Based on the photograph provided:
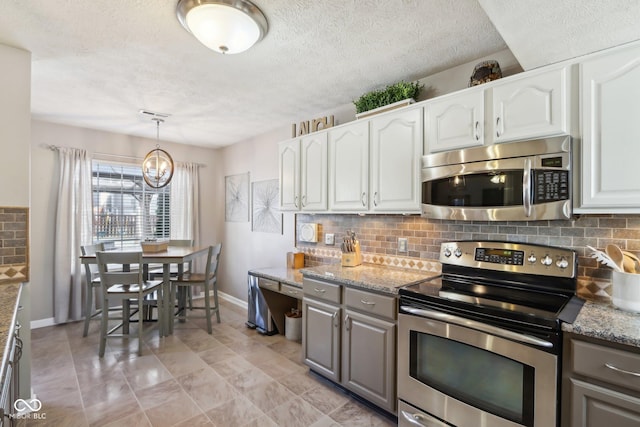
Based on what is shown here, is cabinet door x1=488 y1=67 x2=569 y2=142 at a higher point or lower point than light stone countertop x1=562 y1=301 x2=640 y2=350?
higher

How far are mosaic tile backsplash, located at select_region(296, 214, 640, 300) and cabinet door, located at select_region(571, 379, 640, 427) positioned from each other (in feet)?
2.26

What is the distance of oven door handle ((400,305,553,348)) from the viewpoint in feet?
4.71

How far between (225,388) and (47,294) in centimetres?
296

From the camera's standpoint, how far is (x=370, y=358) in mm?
2158

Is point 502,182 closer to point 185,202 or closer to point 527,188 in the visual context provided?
point 527,188

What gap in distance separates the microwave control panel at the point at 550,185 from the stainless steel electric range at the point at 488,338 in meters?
0.36

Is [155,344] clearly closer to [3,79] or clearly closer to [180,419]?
[180,419]

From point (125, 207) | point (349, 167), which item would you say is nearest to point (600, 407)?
point (349, 167)

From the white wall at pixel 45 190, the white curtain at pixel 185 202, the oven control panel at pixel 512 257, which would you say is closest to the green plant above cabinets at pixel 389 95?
the oven control panel at pixel 512 257

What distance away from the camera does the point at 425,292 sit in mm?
1874

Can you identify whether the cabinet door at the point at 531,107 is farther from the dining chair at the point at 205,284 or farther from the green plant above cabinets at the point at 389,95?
the dining chair at the point at 205,284

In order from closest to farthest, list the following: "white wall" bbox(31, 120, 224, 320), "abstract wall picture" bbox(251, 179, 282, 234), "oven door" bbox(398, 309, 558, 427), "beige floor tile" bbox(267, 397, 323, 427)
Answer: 1. "oven door" bbox(398, 309, 558, 427)
2. "beige floor tile" bbox(267, 397, 323, 427)
3. "white wall" bbox(31, 120, 224, 320)
4. "abstract wall picture" bbox(251, 179, 282, 234)

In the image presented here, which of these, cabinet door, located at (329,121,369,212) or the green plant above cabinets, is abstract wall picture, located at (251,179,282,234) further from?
the green plant above cabinets

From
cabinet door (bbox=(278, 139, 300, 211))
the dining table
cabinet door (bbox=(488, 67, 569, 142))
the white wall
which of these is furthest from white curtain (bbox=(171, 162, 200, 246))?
cabinet door (bbox=(488, 67, 569, 142))
